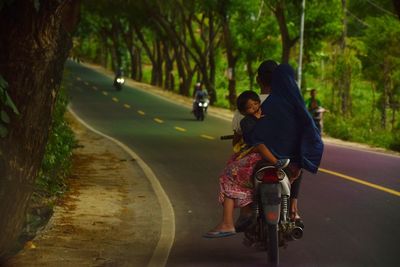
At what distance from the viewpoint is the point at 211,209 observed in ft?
35.7

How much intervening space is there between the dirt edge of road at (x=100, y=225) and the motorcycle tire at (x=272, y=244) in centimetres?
124

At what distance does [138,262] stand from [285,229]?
144cm

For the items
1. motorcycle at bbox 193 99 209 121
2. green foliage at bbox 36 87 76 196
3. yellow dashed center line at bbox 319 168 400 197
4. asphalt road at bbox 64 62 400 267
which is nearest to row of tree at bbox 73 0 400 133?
motorcycle at bbox 193 99 209 121

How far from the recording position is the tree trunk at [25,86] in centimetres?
705

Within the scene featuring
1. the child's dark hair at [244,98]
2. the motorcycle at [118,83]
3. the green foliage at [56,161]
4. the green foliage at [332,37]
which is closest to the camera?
the child's dark hair at [244,98]

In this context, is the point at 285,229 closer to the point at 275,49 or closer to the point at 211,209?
the point at 211,209

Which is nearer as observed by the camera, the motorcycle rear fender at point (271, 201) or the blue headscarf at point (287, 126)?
the motorcycle rear fender at point (271, 201)

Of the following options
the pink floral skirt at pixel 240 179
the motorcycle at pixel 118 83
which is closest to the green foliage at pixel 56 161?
the pink floral skirt at pixel 240 179

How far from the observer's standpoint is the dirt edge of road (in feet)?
24.4

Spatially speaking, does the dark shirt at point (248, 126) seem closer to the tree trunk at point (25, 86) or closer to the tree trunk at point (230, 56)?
the tree trunk at point (25, 86)

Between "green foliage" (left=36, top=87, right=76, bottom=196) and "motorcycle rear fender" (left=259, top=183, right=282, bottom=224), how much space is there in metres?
4.41

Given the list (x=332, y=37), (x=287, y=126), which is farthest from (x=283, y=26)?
(x=287, y=126)

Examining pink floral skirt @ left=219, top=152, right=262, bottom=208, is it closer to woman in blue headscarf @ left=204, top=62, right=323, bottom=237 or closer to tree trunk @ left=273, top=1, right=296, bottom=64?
woman in blue headscarf @ left=204, top=62, right=323, bottom=237

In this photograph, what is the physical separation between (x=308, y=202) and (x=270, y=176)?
480cm
